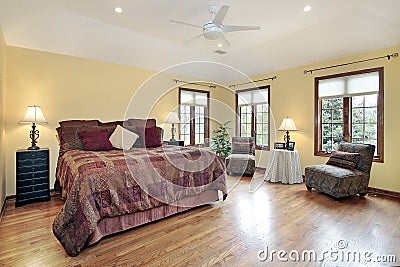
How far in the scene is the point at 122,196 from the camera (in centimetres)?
245

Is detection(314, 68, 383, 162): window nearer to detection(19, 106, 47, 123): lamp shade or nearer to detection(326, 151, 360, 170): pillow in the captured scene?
detection(326, 151, 360, 170): pillow

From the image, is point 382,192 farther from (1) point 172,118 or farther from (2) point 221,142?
(1) point 172,118

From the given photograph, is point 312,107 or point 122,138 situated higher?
point 312,107

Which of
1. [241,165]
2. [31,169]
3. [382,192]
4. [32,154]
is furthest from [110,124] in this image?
[382,192]

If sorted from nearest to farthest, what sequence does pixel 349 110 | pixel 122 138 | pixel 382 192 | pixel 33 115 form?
pixel 33 115
pixel 122 138
pixel 382 192
pixel 349 110

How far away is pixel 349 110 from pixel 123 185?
4.33m

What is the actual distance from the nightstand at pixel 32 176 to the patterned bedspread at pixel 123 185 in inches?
42.0

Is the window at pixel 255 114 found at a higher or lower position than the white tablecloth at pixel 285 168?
higher

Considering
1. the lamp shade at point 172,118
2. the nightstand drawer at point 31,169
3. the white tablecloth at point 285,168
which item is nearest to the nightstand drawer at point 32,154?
the nightstand drawer at point 31,169

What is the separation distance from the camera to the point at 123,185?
2459 mm

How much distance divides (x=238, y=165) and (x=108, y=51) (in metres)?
3.65

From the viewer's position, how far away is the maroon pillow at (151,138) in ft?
13.4

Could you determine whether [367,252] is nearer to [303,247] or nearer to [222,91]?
[303,247]

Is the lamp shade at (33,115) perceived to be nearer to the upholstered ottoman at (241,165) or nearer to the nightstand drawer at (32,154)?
the nightstand drawer at (32,154)
